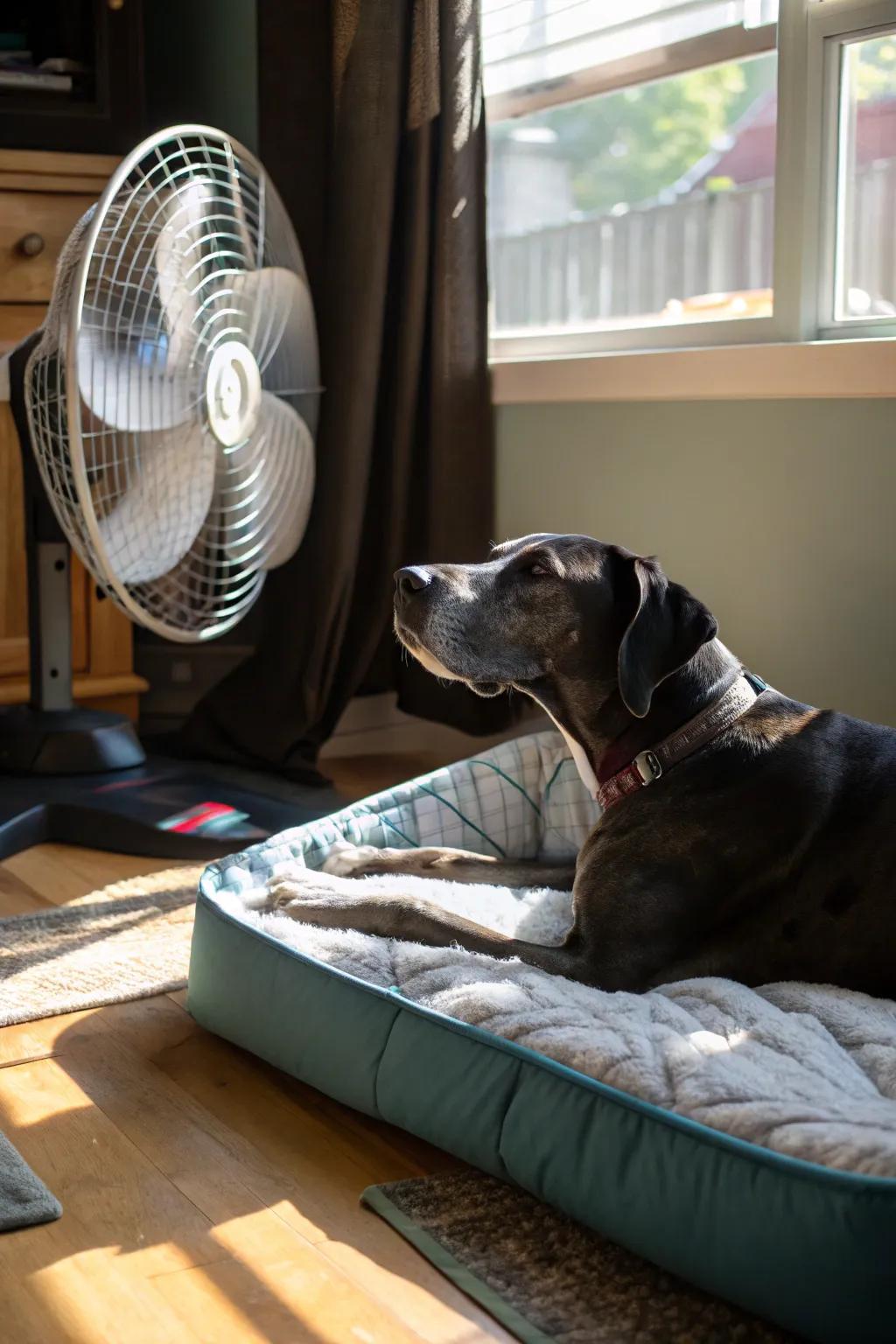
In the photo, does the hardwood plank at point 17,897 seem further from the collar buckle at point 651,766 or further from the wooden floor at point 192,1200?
the collar buckle at point 651,766

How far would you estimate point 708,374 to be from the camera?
9.07 feet

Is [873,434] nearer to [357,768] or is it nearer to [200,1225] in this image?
[357,768]

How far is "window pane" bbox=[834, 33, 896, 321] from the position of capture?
8.41ft

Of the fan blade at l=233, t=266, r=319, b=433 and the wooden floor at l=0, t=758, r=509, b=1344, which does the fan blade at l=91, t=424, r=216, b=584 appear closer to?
the fan blade at l=233, t=266, r=319, b=433

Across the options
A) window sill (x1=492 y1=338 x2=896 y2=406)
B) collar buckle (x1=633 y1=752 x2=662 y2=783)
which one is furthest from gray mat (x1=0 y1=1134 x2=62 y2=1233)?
window sill (x1=492 y1=338 x2=896 y2=406)

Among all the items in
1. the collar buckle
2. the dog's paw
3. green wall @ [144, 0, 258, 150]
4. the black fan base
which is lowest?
the black fan base

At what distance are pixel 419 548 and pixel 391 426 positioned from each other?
281 mm

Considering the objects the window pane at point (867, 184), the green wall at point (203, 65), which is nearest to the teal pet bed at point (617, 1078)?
the window pane at point (867, 184)

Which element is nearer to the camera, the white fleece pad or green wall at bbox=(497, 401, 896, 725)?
the white fleece pad

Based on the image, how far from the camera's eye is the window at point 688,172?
2.61 meters

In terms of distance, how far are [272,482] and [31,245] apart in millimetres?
803

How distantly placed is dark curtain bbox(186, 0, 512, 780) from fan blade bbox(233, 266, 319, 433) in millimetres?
213

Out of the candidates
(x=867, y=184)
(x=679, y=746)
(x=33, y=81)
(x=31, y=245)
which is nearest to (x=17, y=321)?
(x=31, y=245)

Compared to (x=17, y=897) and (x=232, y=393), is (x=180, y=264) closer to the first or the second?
(x=232, y=393)
